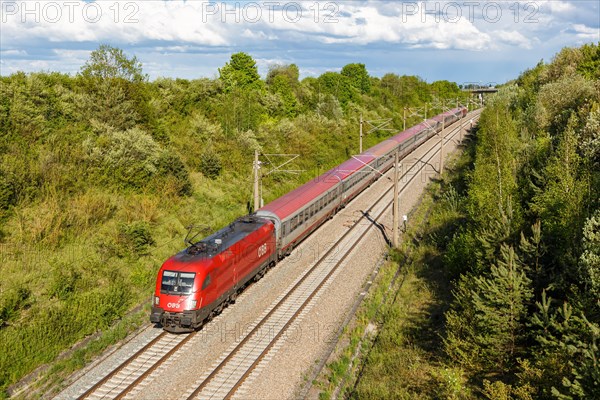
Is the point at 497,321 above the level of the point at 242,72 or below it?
below

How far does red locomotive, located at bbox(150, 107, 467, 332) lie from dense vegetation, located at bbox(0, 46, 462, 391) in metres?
3.76

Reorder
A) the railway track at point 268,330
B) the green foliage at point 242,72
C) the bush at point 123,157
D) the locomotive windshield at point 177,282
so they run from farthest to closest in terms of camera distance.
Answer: the green foliage at point 242,72 → the bush at point 123,157 → the locomotive windshield at point 177,282 → the railway track at point 268,330

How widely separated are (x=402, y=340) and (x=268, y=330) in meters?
5.55

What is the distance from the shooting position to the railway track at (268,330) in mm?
15883

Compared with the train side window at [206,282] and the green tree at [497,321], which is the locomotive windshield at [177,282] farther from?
A: the green tree at [497,321]

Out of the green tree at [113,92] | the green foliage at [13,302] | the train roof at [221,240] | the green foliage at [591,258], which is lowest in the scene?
the green foliage at [13,302]

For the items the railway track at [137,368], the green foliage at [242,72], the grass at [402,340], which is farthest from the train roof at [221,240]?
the green foliage at [242,72]

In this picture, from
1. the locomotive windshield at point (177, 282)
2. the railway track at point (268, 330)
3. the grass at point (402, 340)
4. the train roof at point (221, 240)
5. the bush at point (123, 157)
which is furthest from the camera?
the bush at point (123, 157)

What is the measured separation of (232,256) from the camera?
20.8m

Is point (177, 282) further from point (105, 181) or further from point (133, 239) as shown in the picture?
point (105, 181)

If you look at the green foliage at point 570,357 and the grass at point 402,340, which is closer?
the green foliage at point 570,357

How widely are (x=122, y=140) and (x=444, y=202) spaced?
982 inches

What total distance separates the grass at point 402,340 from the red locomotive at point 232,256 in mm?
5622

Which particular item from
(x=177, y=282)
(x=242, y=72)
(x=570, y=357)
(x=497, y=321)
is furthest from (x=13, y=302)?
(x=242, y=72)
